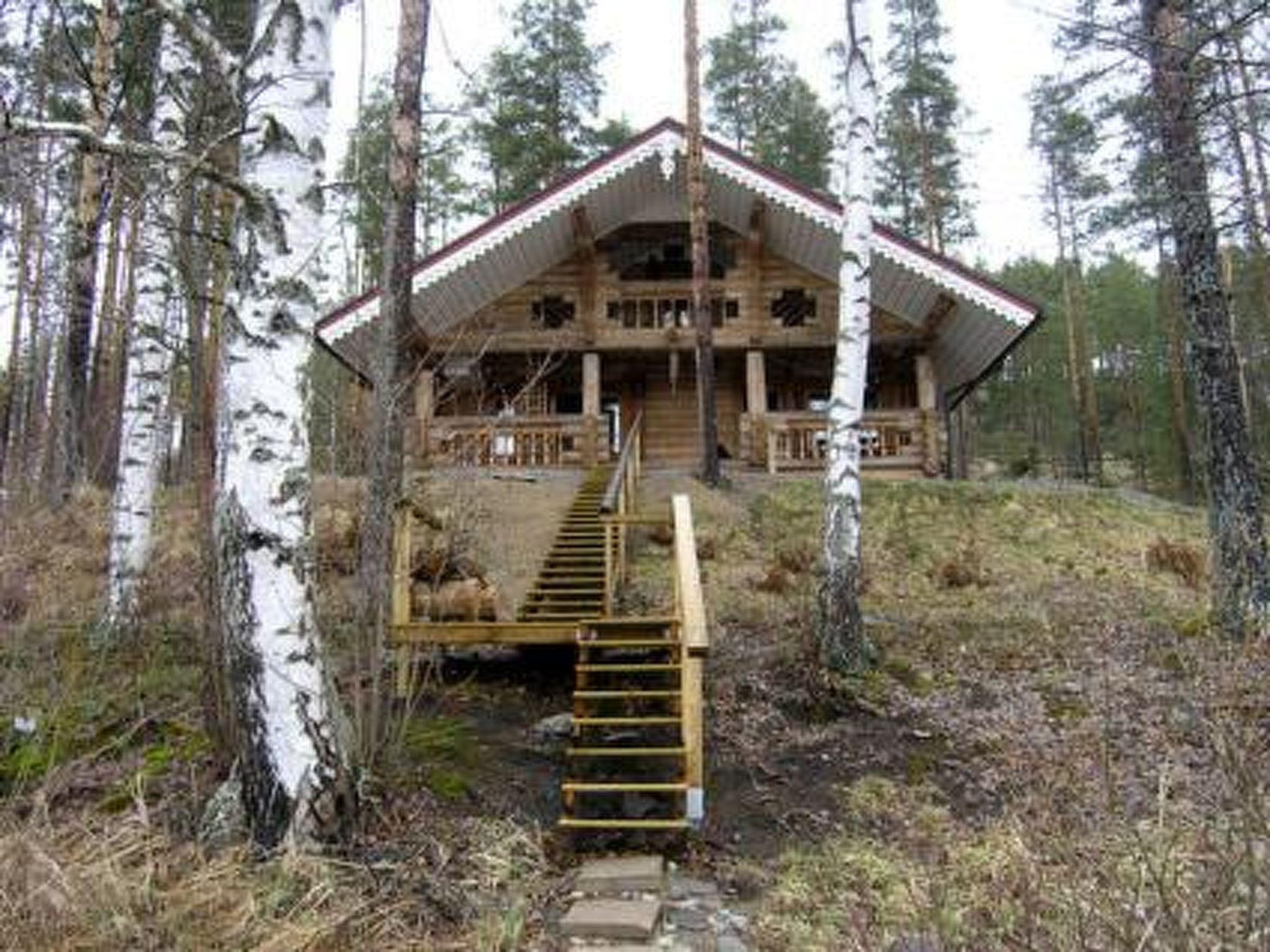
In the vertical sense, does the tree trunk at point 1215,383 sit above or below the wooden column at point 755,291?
below

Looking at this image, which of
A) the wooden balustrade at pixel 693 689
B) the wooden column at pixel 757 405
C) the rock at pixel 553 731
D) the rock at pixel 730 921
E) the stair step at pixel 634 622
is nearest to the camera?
the rock at pixel 730 921

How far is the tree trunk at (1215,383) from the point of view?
8.20m

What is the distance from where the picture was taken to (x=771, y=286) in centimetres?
1805

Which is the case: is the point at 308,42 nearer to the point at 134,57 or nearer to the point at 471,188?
the point at 134,57

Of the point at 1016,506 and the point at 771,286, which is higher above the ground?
the point at 771,286

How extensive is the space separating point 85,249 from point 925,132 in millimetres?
25087

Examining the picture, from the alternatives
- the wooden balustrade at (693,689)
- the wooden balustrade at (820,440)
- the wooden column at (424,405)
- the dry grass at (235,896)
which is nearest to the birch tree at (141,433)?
the wooden column at (424,405)

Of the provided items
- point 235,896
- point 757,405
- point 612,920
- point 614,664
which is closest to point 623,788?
point 612,920

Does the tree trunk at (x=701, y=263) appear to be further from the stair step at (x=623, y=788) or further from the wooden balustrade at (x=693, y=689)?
the stair step at (x=623, y=788)

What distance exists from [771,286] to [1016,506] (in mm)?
6053

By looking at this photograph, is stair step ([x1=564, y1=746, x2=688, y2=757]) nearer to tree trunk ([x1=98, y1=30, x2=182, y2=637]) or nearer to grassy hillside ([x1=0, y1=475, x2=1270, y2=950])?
grassy hillside ([x1=0, y1=475, x2=1270, y2=950])

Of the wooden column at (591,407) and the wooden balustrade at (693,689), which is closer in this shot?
the wooden balustrade at (693,689)

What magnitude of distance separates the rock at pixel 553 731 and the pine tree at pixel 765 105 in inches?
882

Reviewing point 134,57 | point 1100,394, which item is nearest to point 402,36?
point 134,57
